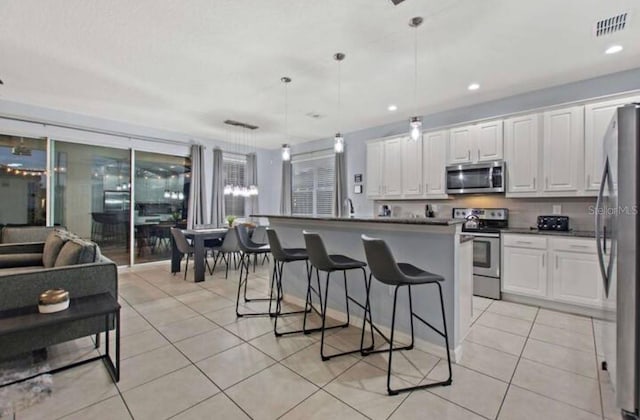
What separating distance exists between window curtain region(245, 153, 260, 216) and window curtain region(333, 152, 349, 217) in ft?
7.54


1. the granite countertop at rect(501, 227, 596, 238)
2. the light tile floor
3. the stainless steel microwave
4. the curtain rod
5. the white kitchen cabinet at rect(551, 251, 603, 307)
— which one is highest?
the curtain rod

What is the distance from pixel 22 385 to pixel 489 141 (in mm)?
5255

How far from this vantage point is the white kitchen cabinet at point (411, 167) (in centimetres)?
466

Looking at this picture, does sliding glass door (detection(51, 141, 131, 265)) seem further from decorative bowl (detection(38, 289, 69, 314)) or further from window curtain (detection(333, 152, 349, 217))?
window curtain (detection(333, 152, 349, 217))

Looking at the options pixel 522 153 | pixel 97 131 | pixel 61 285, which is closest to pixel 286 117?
pixel 97 131

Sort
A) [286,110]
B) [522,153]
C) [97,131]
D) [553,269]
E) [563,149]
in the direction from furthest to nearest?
[97,131], [286,110], [522,153], [563,149], [553,269]

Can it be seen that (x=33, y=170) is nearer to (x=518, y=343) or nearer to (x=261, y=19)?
(x=261, y=19)

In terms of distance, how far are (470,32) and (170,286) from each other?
16.1 ft

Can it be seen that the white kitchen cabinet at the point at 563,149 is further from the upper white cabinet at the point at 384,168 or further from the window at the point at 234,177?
the window at the point at 234,177

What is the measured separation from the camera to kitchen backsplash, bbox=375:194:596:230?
3545 millimetres

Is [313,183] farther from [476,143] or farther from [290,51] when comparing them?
[290,51]

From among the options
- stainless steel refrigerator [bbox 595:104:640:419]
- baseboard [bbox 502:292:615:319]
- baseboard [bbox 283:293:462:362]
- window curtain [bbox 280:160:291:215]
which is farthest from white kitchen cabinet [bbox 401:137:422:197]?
window curtain [bbox 280:160:291:215]

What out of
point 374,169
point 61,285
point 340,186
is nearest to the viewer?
point 61,285

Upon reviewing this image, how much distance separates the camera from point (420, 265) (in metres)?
2.45
